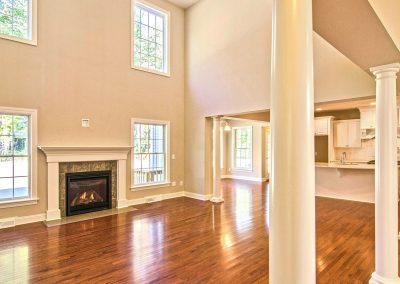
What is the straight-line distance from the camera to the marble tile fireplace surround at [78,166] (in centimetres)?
509

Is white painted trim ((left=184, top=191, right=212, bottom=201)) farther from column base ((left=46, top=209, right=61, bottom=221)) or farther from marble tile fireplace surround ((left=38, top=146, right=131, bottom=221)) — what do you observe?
column base ((left=46, top=209, right=61, bottom=221))

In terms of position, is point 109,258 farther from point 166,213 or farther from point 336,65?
point 336,65

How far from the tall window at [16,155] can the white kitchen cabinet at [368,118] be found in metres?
7.97

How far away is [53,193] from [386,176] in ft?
18.2

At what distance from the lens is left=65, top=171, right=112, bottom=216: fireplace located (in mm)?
5379

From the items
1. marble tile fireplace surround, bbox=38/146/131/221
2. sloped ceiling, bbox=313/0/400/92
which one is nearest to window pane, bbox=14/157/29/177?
marble tile fireplace surround, bbox=38/146/131/221

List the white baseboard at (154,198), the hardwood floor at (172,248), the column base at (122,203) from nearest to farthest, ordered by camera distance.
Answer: the hardwood floor at (172,248) → the column base at (122,203) → the white baseboard at (154,198)

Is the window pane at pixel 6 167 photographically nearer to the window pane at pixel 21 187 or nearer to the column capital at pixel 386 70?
the window pane at pixel 21 187

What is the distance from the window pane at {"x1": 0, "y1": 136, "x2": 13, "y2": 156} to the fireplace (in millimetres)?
1115

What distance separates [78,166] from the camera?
5.50m

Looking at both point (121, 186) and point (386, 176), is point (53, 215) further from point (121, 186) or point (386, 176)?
point (386, 176)

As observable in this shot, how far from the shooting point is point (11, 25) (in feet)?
15.9

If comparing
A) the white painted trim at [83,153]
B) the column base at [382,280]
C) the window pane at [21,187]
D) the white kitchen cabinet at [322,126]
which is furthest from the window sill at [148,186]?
the column base at [382,280]

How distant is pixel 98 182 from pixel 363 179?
6591 mm
